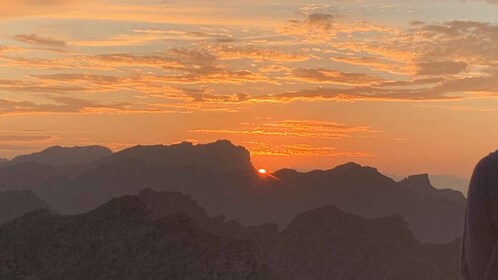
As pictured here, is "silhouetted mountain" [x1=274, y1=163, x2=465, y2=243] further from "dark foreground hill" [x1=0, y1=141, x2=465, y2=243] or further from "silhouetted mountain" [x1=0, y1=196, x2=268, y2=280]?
"silhouetted mountain" [x1=0, y1=196, x2=268, y2=280]

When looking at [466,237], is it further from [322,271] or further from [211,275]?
[322,271]

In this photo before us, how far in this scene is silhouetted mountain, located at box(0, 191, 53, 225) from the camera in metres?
130

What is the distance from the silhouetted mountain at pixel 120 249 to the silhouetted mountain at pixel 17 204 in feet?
217

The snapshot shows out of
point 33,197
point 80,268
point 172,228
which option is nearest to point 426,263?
point 172,228

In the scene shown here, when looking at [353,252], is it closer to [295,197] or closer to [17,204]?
[17,204]

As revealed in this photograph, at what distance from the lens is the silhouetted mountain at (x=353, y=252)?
324 ft

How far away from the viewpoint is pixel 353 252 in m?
104

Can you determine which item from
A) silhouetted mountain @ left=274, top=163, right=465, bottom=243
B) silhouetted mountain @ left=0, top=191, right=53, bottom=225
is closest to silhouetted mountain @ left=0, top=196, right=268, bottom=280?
silhouetted mountain @ left=0, top=191, right=53, bottom=225

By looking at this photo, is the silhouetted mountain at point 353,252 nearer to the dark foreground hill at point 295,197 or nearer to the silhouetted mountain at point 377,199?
the dark foreground hill at point 295,197

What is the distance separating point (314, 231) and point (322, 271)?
10331mm

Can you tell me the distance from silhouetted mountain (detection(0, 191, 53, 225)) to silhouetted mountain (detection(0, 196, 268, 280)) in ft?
217

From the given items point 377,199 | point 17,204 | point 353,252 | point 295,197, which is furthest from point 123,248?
point 377,199

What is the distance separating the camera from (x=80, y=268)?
58406mm

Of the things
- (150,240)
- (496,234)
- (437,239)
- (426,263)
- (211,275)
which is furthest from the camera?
(437,239)
